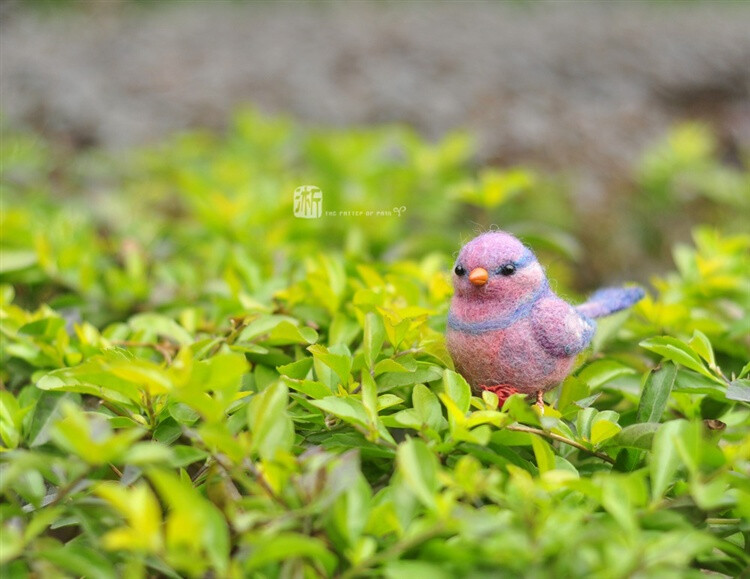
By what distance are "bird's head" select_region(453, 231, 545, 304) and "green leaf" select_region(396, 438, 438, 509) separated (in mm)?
346

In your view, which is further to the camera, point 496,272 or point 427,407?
point 496,272

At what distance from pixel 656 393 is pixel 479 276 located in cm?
35

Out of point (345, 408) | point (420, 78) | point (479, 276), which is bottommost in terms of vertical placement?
point (345, 408)

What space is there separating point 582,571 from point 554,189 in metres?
2.35

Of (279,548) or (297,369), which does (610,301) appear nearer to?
(297,369)

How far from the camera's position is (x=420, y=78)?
Answer: 157 inches

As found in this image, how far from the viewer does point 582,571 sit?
2.51ft

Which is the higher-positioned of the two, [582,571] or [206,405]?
[206,405]

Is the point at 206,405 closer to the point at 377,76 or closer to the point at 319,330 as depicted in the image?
the point at 319,330

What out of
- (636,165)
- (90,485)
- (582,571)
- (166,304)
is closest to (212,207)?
(166,304)

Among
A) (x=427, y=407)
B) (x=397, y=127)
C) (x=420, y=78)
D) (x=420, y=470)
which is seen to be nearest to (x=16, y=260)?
(x=427, y=407)

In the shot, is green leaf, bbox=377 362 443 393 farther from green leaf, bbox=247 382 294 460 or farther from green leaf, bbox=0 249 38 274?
green leaf, bbox=0 249 38 274

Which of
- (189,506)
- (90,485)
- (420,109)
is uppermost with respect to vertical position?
(420,109)

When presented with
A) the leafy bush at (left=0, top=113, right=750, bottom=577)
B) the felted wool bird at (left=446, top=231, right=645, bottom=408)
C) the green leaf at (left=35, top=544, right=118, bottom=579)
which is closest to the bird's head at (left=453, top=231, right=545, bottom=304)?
the felted wool bird at (left=446, top=231, right=645, bottom=408)
